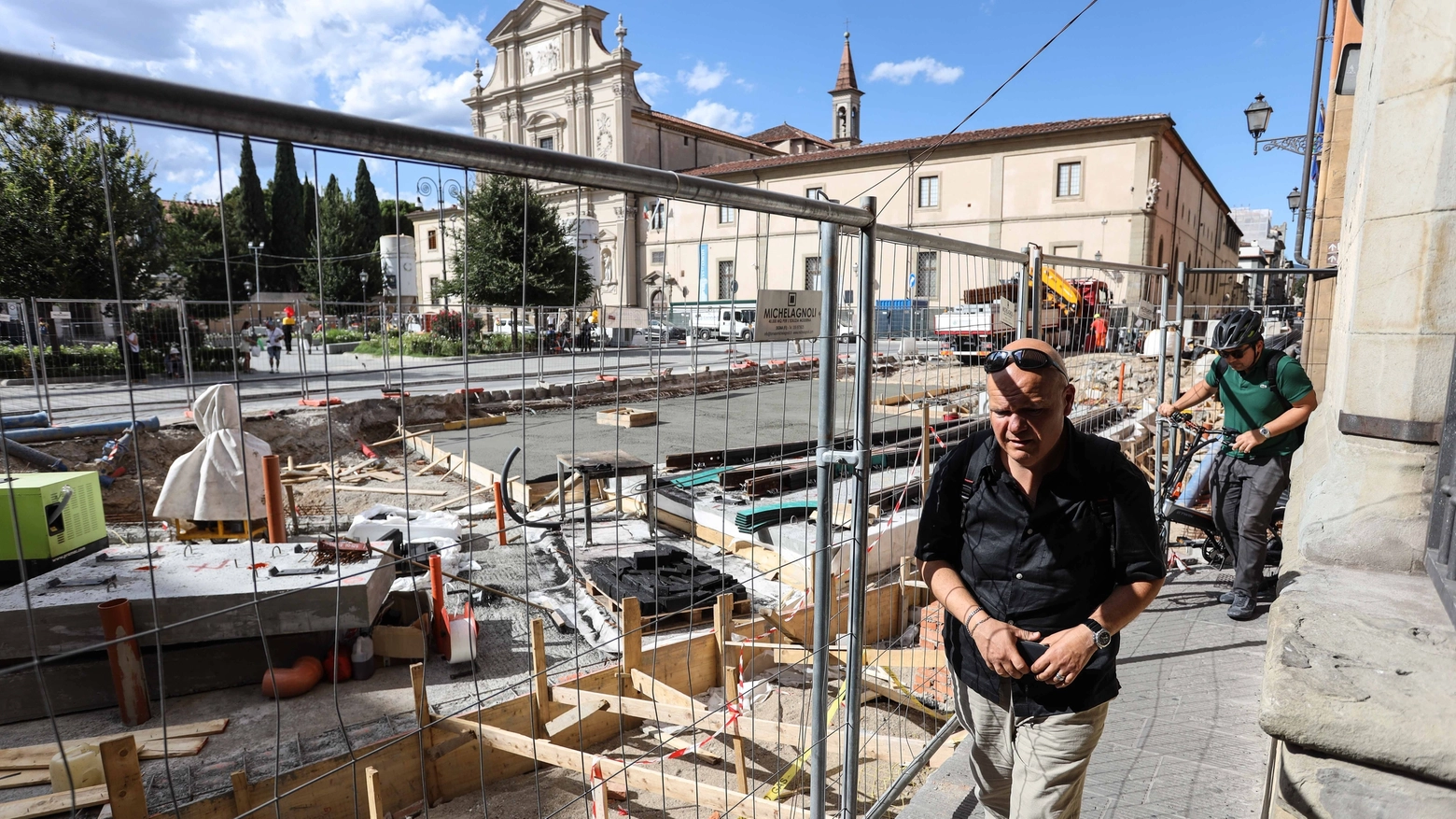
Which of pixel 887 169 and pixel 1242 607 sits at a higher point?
pixel 887 169

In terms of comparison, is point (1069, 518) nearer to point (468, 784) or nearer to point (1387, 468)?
point (1387, 468)

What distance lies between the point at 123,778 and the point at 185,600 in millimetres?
2170

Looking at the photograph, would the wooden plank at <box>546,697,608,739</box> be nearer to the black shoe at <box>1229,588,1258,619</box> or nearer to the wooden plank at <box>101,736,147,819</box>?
the wooden plank at <box>101,736,147,819</box>

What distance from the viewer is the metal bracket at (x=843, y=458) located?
2.41 meters

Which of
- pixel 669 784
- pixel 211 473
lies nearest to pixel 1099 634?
pixel 669 784

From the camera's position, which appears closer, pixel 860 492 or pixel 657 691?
pixel 860 492

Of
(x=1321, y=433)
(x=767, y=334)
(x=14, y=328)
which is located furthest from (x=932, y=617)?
(x=14, y=328)

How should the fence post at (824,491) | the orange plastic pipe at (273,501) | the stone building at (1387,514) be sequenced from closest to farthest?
the stone building at (1387,514), the fence post at (824,491), the orange plastic pipe at (273,501)

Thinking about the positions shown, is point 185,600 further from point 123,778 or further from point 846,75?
point 846,75

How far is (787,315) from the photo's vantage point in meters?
2.55

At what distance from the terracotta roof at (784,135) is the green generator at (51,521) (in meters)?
58.0

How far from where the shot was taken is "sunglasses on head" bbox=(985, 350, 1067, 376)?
2.10 m

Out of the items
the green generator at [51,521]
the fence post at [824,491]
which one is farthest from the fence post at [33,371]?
the fence post at [824,491]

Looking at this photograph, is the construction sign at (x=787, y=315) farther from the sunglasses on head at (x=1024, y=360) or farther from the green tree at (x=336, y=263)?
the green tree at (x=336, y=263)
